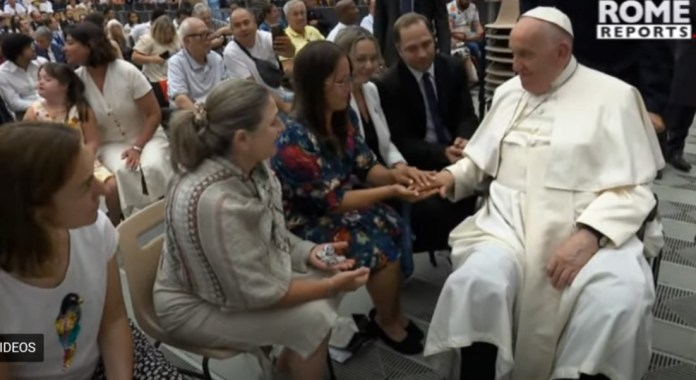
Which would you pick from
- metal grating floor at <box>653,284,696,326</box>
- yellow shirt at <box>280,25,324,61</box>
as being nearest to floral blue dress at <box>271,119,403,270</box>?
metal grating floor at <box>653,284,696,326</box>

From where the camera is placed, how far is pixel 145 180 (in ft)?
11.0

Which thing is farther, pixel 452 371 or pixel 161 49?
pixel 161 49

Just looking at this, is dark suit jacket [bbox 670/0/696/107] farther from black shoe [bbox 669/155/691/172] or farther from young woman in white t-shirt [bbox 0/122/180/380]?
young woman in white t-shirt [bbox 0/122/180/380]

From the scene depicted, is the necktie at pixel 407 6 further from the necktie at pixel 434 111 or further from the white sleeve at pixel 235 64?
the necktie at pixel 434 111

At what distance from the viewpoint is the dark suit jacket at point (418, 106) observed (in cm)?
285

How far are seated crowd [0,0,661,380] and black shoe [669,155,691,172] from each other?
2.24m

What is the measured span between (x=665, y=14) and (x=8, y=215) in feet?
9.90

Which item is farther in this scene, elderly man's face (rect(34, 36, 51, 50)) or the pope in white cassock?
elderly man's face (rect(34, 36, 51, 50))

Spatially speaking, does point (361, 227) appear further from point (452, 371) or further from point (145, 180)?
point (145, 180)

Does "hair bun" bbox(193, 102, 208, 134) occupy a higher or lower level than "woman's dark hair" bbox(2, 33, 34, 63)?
higher

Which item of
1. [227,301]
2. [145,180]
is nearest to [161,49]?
[145,180]

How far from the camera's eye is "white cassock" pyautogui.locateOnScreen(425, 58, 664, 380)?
1819mm

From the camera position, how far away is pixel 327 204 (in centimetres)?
230

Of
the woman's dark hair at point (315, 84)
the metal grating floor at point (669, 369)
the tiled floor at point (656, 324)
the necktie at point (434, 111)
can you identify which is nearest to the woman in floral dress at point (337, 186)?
the woman's dark hair at point (315, 84)
